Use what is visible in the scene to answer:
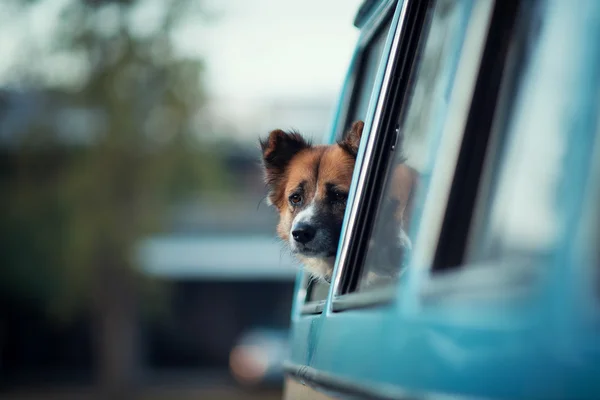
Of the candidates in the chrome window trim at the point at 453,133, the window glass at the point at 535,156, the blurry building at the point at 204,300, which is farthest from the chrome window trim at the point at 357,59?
the blurry building at the point at 204,300

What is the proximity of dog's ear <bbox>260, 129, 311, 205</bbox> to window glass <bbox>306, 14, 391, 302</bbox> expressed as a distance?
1.68 feet

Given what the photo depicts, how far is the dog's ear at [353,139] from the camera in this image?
3.17 metres

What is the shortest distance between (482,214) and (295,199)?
9.08ft

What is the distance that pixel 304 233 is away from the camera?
12.4 feet

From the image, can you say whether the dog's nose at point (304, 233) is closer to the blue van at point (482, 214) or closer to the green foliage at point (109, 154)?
the blue van at point (482, 214)

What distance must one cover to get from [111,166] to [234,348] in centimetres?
1193

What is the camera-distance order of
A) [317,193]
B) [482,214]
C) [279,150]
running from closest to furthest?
[482,214] → [317,193] → [279,150]

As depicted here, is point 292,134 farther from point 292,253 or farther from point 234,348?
point 234,348

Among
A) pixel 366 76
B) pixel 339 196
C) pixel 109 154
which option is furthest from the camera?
pixel 109 154

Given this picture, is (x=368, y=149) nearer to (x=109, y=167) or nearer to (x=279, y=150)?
(x=279, y=150)

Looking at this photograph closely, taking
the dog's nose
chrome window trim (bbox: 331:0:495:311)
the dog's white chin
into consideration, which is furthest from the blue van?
the dog's nose

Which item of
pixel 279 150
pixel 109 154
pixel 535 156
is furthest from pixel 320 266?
pixel 109 154

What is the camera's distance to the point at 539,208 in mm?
1282

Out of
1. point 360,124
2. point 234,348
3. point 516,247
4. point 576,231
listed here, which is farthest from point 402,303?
point 234,348
